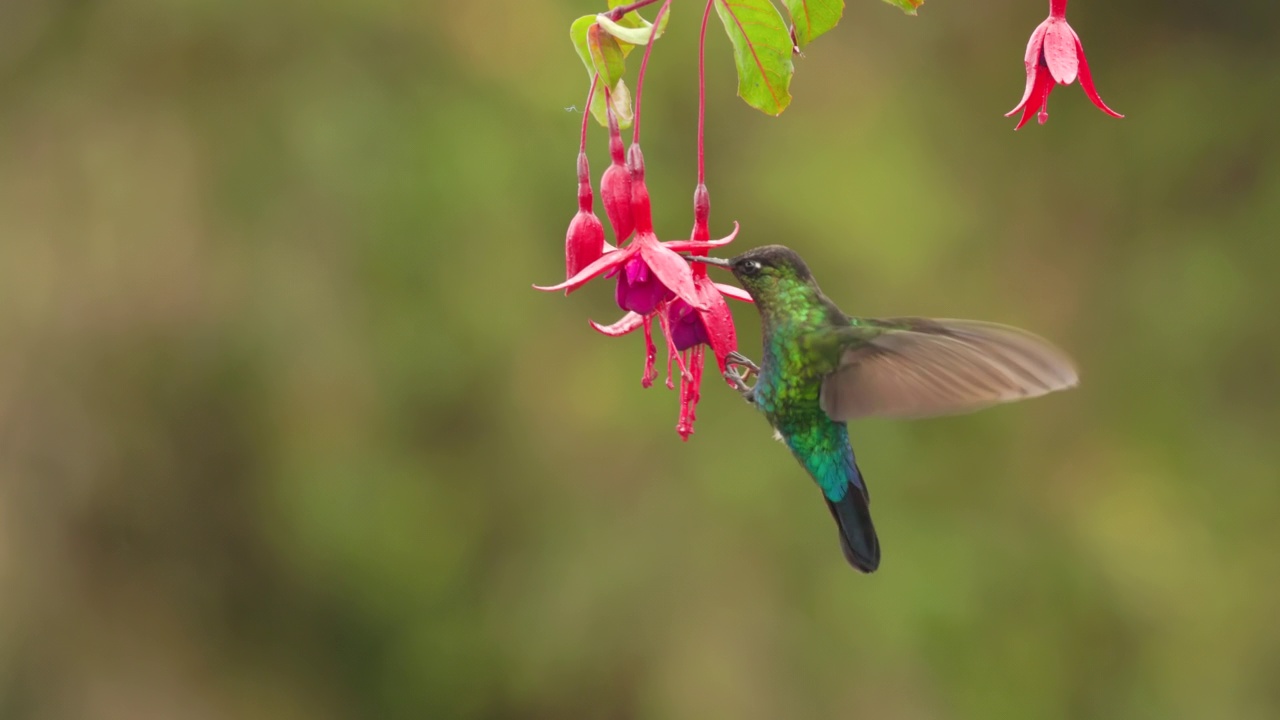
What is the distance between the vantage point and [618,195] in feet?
3.12

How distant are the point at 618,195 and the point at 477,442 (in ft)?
5.83

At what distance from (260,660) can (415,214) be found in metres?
1.04

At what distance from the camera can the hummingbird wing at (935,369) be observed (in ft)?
2.60

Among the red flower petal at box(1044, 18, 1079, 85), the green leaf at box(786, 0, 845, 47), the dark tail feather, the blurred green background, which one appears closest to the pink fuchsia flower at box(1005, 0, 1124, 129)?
the red flower petal at box(1044, 18, 1079, 85)

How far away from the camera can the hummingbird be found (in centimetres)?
83

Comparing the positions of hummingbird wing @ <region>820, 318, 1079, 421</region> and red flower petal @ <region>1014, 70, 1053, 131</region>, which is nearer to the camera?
hummingbird wing @ <region>820, 318, 1079, 421</region>

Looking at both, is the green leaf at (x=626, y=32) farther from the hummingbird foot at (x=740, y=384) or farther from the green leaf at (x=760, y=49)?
the hummingbird foot at (x=740, y=384)

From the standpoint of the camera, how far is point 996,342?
822mm

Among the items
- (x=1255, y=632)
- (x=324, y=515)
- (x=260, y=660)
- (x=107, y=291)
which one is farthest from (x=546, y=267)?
(x=1255, y=632)

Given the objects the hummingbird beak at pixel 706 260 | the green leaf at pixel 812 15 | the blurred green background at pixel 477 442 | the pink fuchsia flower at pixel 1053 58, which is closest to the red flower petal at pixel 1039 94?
the pink fuchsia flower at pixel 1053 58

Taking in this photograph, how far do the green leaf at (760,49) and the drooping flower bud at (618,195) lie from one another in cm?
10

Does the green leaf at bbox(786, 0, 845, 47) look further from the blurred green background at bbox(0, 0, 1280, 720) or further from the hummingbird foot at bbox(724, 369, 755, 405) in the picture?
the blurred green background at bbox(0, 0, 1280, 720)

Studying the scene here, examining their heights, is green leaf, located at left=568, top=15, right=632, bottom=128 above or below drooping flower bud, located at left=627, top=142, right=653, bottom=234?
above

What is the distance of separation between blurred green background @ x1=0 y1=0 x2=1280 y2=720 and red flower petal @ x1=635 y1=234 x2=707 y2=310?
1601mm
